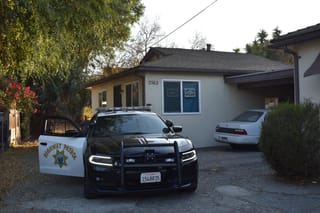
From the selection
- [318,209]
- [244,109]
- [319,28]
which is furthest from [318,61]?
[244,109]

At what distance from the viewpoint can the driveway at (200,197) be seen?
5.60m

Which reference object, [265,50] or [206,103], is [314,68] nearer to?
[206,103]

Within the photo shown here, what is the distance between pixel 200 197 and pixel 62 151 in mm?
2951

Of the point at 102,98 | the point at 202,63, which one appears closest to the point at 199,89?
the point at 202,63

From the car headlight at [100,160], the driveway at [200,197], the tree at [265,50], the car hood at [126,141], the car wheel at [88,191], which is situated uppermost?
the tree at [265,50]

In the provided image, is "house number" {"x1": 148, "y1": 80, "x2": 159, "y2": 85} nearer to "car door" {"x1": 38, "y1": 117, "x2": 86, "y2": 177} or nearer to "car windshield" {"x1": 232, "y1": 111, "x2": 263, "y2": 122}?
"car windshield" {"x1": 232, "y1": 111, "x2": 263, "y2": 122}

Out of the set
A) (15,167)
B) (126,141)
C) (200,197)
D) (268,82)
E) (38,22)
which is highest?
(38,22)

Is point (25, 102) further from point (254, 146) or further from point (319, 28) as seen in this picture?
point (319, 28)

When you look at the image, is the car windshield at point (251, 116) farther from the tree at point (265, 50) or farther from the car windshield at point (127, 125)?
the tree at point (265, 50)

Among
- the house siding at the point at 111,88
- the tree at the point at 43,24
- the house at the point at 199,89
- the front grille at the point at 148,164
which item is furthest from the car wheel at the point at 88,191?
the house siding at the point at 111,88

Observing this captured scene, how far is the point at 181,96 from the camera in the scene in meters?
13.8

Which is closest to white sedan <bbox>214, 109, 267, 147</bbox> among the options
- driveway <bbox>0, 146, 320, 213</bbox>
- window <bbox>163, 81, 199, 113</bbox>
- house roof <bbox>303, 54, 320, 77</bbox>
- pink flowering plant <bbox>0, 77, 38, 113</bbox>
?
window <bbox>163, 81, 199, 113</bbox>

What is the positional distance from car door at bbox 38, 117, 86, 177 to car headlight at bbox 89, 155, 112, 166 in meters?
0.96

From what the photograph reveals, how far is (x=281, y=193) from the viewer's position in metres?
6.46
